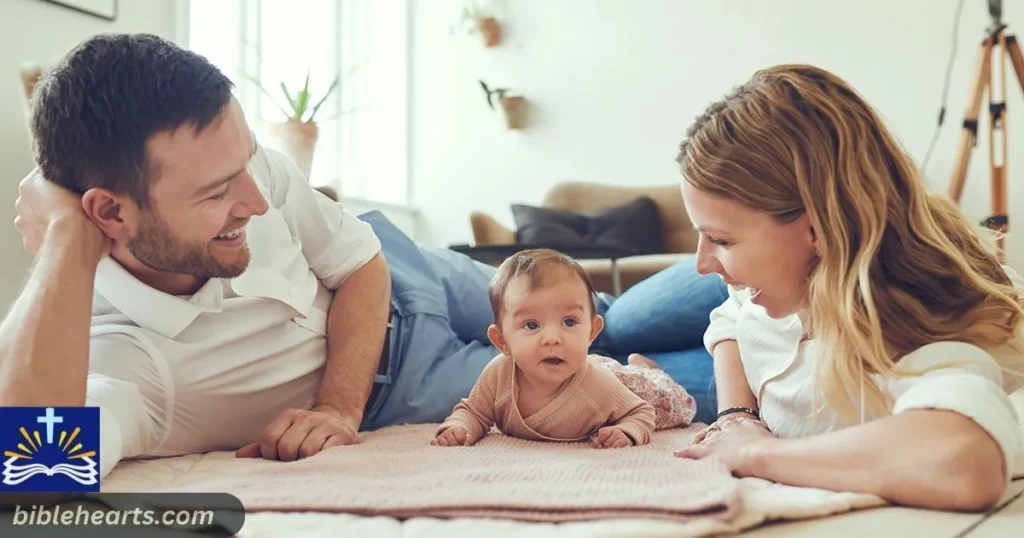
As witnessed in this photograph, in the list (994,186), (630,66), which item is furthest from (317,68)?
(994,186)

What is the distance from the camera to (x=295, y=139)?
11.6 ft

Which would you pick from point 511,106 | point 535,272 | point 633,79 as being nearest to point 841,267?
point 535,272

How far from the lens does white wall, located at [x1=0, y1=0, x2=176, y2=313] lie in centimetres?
238

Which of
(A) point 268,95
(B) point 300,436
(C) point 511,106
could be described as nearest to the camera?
(B) point 300,436

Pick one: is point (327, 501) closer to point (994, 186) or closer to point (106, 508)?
point (106, 508)

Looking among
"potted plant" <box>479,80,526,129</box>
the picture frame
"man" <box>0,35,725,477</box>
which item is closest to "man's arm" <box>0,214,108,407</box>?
"man" <box>0,35,725,477</box>

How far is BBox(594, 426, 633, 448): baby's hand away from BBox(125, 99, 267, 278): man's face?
0.58 metres

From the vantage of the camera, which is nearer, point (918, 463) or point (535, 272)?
point (918, 463)

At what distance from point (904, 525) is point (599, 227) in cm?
343

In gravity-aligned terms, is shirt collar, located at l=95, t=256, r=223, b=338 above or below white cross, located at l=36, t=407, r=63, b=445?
above

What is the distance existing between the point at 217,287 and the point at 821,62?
3560mm

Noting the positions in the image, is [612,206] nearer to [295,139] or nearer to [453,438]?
[295,139]

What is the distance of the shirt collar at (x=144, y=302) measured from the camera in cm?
123

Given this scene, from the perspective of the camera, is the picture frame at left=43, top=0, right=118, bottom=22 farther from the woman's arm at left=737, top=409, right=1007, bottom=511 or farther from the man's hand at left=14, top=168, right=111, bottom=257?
the woman's arm at left=737, top=409, right=1007, bottom=511
